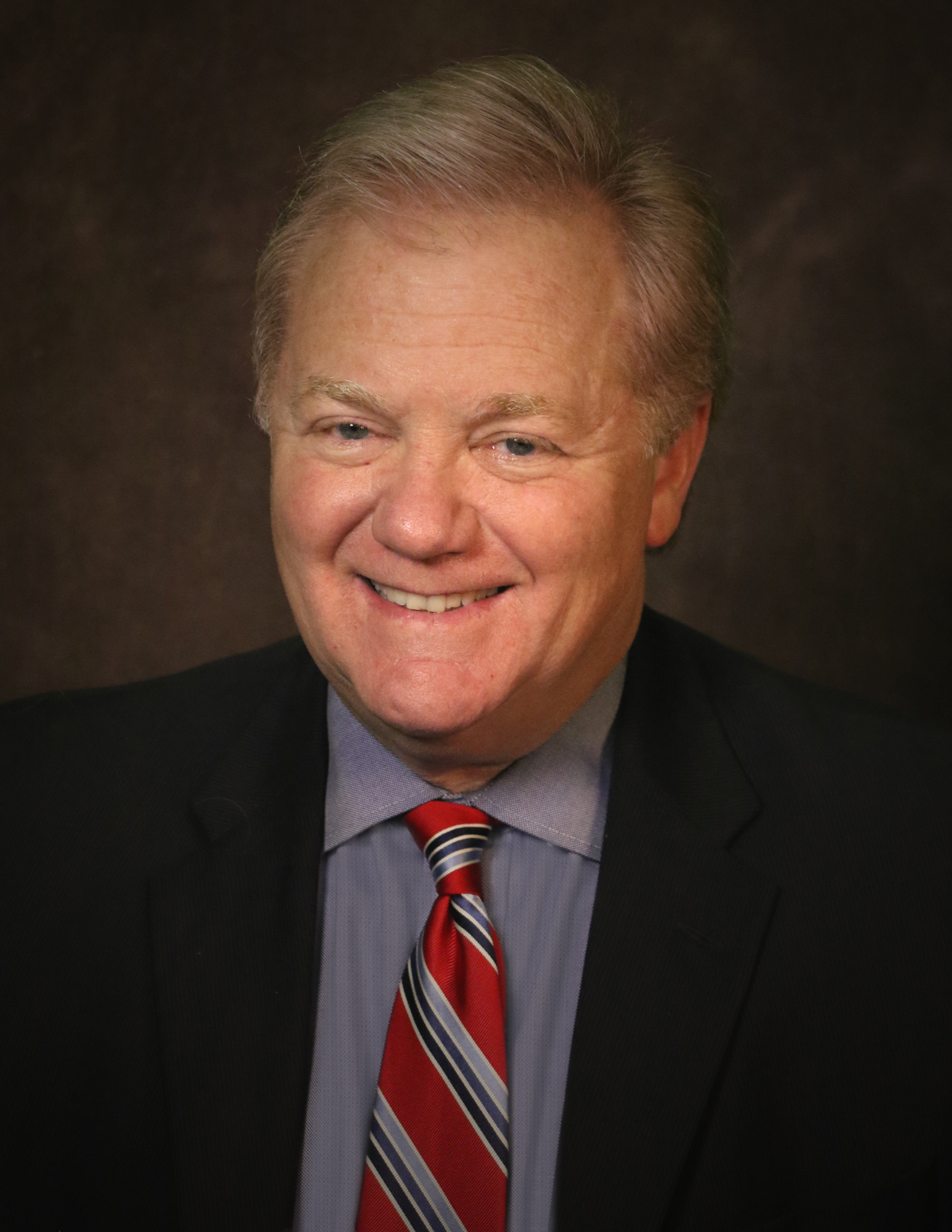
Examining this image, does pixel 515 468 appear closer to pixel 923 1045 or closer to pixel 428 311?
pixel 428 311

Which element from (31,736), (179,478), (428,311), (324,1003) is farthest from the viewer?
(179,478)

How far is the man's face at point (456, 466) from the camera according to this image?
1964 millimetres

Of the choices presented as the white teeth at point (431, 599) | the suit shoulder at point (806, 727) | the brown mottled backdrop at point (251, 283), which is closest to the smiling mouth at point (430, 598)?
the white teeth at point (431, 599)

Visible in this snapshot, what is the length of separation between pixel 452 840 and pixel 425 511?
1.76ft

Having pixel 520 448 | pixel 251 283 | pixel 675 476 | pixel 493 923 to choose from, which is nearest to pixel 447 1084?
pixel 493 923

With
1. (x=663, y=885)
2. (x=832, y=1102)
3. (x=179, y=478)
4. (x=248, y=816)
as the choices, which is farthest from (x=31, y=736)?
(x=832, y=1102)

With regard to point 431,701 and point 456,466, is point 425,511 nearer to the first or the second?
point 456,466

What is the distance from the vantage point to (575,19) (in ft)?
9.78

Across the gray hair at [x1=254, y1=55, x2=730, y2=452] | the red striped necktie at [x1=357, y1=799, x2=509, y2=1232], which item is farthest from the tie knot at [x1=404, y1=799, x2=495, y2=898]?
the gray hair at [x1=254, y1=55, x2=730, y2=452]

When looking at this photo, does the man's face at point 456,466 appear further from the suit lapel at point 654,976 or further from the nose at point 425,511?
the suit lapel at point 654,976

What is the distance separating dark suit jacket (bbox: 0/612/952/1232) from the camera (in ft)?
6.49

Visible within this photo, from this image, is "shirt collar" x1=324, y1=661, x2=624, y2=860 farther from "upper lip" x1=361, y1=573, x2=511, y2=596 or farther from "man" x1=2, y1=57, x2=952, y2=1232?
"upper lip" x1=361, y1=573, x2=511, y2=596

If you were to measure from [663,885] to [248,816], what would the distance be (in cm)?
68

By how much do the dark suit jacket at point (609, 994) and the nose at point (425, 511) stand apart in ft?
1.69
